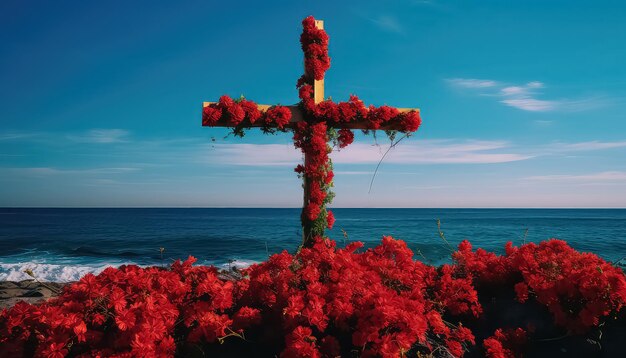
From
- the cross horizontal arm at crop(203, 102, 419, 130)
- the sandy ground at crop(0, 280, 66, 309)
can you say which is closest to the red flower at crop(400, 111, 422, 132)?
the cross horizontal arm at crop(203, 102, 419, 130)

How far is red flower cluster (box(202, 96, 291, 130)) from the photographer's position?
634 centimetres

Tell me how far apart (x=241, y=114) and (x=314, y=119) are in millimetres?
1225

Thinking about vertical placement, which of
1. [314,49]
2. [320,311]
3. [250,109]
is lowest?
[320,311]

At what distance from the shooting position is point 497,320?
14.7 feet

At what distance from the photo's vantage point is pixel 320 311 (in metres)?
3.43

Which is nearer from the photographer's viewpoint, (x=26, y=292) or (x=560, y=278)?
(x=560, y=278)

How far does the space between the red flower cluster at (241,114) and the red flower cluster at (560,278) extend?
11.2 feet

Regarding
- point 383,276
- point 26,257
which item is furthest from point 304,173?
point 26,257

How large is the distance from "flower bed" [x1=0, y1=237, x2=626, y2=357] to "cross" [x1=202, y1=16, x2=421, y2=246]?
1972 mm

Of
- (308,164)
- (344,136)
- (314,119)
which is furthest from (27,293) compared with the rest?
(344,136)

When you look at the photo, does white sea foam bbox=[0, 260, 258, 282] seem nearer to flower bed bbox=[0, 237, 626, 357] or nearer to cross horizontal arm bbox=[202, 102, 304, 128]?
cross horizontal arm bbox=[202, 102, 304, 128]

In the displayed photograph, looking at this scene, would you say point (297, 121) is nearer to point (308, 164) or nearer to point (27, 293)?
point (308, 164)

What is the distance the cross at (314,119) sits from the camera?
6.52 meters

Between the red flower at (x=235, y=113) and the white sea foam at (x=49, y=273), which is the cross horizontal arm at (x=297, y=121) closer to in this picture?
the red flower at (x=235, y=113)
